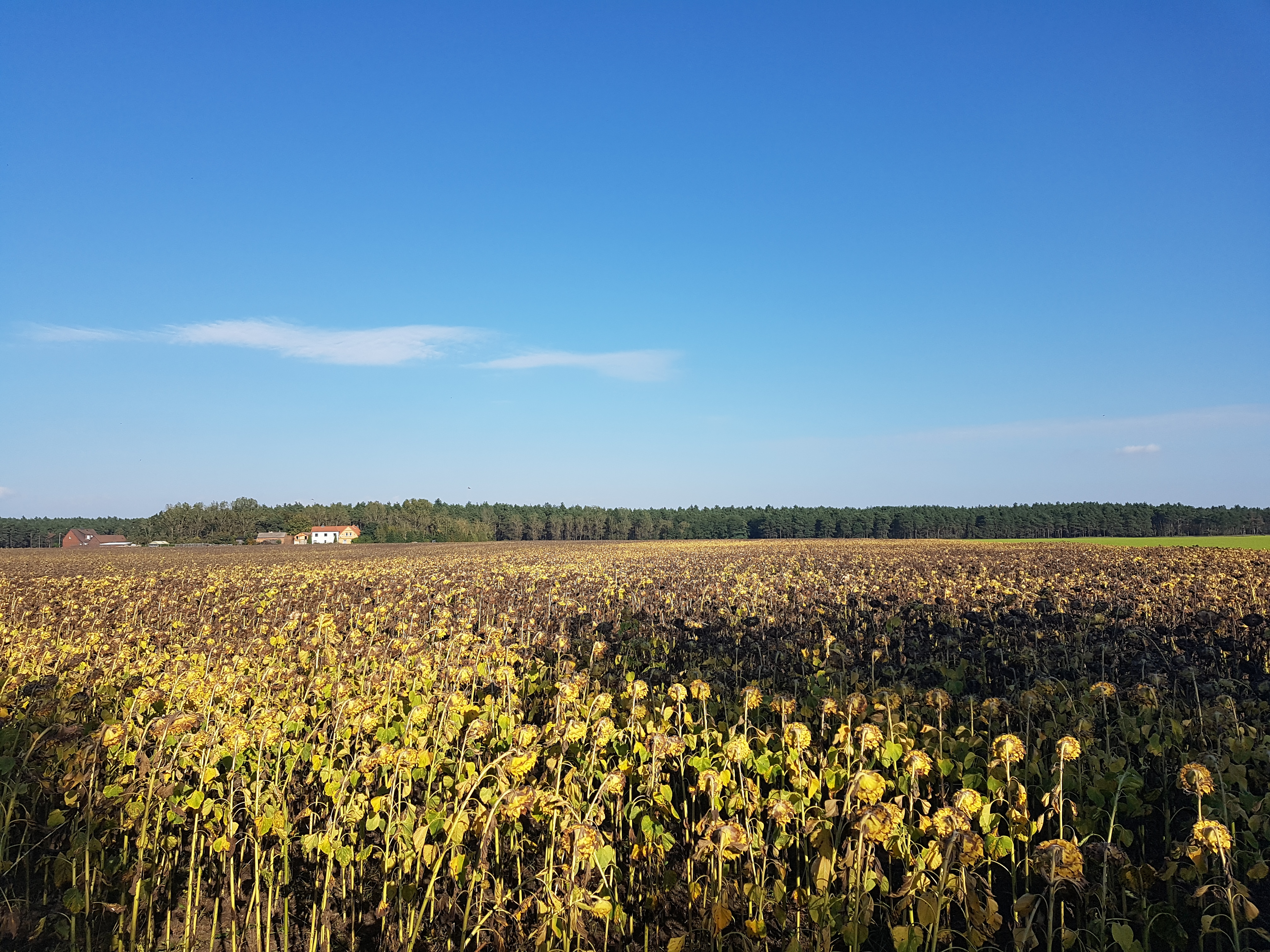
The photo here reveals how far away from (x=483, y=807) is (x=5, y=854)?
3263 millimetres

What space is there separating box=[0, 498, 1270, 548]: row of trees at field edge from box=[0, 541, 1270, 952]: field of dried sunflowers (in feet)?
320

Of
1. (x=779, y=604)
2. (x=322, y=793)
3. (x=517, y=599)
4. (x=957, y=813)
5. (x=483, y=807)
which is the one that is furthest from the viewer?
(x=517, y=599)

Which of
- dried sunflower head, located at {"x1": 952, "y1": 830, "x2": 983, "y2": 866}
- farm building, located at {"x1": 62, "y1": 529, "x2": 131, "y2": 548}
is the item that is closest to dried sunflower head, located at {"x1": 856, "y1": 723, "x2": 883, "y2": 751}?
dried sunflower head, located at {"x1": 952, "y1": 830, "x2": 983, "y2": 866}

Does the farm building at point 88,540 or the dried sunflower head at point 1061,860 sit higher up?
the dried sunflower head at point 1061,860

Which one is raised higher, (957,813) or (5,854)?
(957,813)

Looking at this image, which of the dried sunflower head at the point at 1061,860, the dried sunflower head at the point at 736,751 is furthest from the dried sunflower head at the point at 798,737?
the dried sunflower head at the point at 1061,860

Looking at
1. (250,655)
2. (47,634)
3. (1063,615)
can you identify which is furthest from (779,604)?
(47,634)

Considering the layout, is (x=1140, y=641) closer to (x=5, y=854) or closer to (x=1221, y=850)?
(x=1221, y=850)

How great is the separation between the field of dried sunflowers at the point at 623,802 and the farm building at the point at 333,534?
351 ft

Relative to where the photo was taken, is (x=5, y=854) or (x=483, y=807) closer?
(x=483, y=807)

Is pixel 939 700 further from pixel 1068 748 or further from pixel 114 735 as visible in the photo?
pixel 114 735

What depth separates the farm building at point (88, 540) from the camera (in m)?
103

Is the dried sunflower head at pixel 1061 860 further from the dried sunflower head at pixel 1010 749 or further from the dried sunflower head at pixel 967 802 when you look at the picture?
the dried sunflower head at pixel 1010 749

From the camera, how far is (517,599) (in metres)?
15.8
